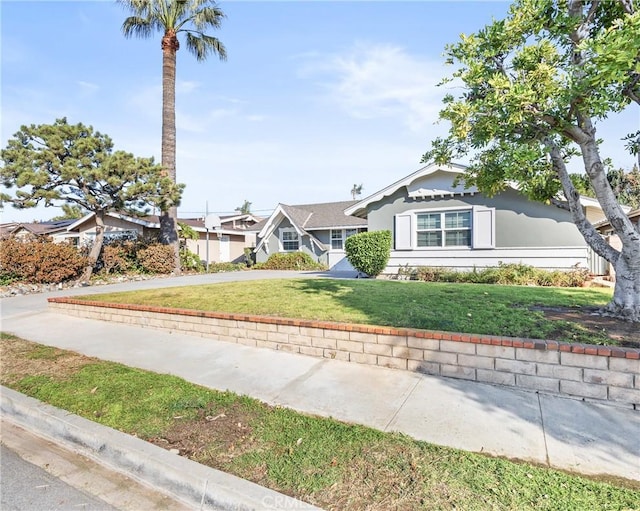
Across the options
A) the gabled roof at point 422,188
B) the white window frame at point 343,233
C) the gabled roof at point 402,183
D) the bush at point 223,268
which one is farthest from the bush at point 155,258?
the gabled roof at point 422,188

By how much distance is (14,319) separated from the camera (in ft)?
28.6

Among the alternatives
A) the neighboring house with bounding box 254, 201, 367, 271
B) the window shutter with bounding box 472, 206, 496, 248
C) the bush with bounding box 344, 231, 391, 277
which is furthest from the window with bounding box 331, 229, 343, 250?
the window shutter with bounding box 472, 206, 496, 248

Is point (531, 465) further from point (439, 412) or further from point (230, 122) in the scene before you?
point (230, 122)

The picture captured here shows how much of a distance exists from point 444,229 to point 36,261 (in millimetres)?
15436

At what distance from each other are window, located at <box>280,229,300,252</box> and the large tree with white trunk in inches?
680

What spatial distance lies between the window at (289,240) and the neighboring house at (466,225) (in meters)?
7.79

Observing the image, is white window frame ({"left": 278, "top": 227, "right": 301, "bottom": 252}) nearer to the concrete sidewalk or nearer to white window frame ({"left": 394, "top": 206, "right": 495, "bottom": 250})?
white window frame ({"left": 394, "top": 206, "right": 495, "bottom": 250})

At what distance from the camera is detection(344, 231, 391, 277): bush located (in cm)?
1444

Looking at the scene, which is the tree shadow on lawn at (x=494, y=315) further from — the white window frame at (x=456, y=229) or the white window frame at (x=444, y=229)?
the white window frame at (x=444, y=229)

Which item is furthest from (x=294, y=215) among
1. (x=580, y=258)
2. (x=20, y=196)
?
(x=580, y=258)

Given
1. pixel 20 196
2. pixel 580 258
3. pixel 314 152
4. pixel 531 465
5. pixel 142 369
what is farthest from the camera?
pixel 314 152

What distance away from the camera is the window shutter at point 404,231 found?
14703 mm

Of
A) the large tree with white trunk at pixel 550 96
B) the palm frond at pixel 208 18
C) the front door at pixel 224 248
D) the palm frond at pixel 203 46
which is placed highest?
the palm frond at pixel 208 18

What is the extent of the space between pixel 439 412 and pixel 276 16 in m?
9.97
